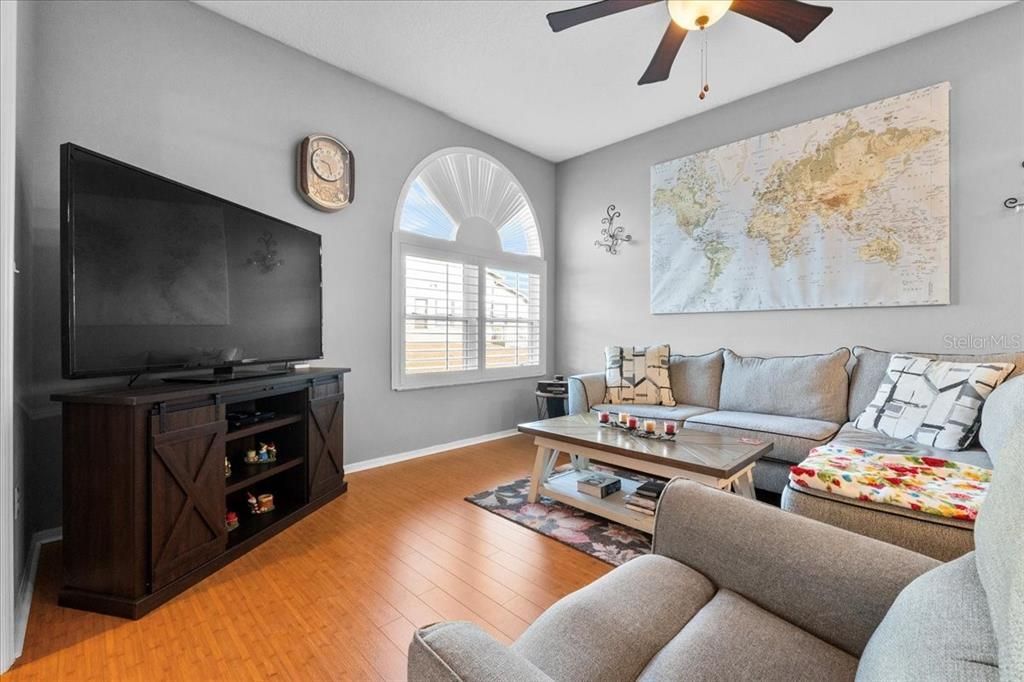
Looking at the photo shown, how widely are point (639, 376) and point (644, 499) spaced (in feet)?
4.98

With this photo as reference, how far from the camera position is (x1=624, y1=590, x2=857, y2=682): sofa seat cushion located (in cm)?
82

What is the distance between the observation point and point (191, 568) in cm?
180

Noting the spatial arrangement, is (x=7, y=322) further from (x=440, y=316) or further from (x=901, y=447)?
(x=901, y=447)

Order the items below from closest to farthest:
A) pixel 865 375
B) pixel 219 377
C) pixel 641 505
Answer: pixel 219 377
pixel 641 505
pixel 865 375

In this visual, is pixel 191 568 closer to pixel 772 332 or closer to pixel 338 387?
pixel 338 387

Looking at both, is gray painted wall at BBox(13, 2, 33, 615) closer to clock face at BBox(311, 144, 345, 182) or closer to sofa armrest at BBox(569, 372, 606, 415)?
clock face at BBox(311, 144, 345, 182)

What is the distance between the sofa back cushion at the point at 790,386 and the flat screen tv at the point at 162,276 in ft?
10.2

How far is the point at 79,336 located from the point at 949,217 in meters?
4.45

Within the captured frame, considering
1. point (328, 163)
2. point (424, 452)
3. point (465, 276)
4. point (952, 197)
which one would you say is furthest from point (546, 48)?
point (424, 452)

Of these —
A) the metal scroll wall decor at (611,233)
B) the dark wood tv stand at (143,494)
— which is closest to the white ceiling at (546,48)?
the metal scroll wall decor at (611,233)

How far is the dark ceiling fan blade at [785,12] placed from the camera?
6.37 feet

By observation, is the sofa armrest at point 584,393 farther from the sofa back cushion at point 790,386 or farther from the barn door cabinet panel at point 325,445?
the barn door cabinet panel at point 325,445

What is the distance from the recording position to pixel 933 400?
2230 millimetres

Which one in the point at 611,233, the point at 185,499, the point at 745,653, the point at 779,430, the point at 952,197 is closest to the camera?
the point at 745,653
